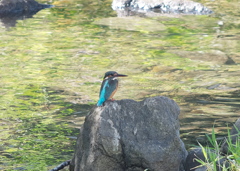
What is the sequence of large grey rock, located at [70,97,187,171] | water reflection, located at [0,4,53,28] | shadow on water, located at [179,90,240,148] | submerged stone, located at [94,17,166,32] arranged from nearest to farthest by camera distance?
large grey rock, located at [70,97,187,171] → shadow on water, located at [179,90,240,148] → submerged stone, located at [94,17,166,32] → water reflection, located at [0,4,53,28]

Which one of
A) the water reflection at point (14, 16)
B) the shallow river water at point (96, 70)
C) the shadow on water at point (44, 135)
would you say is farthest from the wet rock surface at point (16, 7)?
the shadow on water at point (44, 135)

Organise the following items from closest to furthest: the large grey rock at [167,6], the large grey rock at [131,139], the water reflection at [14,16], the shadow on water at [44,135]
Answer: the large grey rock at [131,139] < the shadow on water at [44,135] < the water reflection at [14,16] < the large grey rock at [167,6]

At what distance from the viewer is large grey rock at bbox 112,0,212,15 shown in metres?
16.3

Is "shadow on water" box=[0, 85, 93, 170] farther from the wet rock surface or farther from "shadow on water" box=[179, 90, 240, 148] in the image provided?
the wet rock surface

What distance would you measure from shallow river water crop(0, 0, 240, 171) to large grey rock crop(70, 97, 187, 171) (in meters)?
0.67

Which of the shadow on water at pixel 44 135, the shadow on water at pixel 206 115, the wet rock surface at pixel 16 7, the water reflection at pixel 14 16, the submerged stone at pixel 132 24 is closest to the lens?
the shadow on water at pixel 44 135

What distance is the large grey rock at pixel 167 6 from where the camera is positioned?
16266mm

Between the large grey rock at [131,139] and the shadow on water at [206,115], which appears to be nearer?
the large grey rock at [131,139]

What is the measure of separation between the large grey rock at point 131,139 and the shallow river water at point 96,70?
2.20 ft

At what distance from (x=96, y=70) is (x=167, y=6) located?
7292mm

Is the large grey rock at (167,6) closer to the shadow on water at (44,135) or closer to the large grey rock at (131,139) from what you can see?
the shadow on water at (44,135)

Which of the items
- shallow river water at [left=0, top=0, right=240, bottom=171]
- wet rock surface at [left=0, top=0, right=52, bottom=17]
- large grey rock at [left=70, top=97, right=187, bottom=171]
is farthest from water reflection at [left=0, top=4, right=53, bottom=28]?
large grey rock at [left=70, top=97, right=187, bottom=171]

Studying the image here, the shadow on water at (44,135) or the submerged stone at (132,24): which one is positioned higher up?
the submerged stone at (132,24)

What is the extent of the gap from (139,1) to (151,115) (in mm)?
12614
